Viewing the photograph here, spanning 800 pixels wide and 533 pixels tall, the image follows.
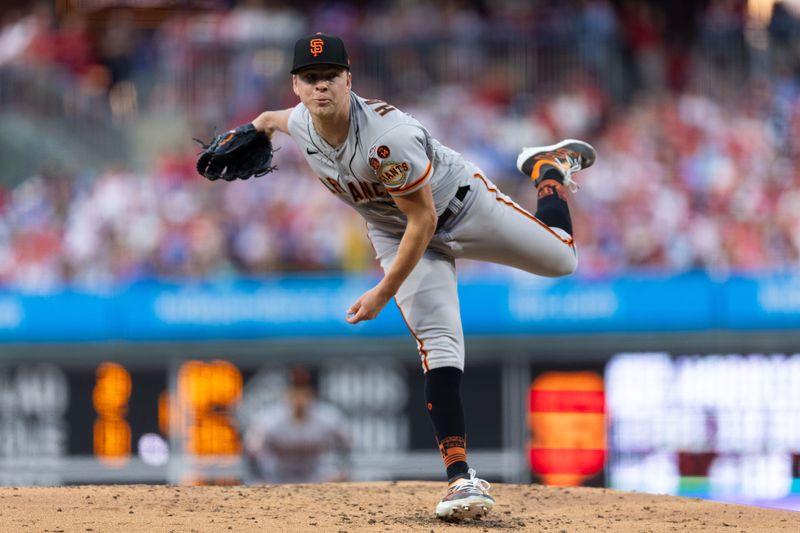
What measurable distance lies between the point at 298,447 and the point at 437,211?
570cm

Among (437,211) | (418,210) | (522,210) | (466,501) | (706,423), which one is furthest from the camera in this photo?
(706,423)

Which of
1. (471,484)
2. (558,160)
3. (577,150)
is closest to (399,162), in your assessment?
(471,484)

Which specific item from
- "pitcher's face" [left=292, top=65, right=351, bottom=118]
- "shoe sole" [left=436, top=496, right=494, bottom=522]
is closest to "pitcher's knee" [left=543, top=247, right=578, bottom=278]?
"shoe sole" [left=436, top=496, right=494, bottom=522]

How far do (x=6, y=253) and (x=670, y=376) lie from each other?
242 inches

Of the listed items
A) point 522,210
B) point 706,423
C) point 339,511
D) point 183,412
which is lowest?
point 339,511

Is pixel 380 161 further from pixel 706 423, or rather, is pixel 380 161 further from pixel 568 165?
pixel 706 423

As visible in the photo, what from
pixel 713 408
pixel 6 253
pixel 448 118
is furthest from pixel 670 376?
pixel 6 253

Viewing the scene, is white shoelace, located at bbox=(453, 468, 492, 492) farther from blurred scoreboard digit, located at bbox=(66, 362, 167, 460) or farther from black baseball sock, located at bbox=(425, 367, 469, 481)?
Answer: blurred scoreboard digit, located at bbox=(66, 362, 167, 460)

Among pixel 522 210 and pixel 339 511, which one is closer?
pixel 339 511

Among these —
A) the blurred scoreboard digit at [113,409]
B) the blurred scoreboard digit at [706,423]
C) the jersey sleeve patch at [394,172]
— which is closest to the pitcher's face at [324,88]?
the jersey sleeve patch at [394,172]

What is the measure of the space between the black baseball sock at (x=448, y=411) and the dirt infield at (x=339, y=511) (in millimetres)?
294

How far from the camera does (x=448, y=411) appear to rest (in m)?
5.33

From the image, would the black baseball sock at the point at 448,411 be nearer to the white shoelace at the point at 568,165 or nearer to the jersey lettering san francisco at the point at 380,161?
the jersey lettering san francisco at the point at 380,161

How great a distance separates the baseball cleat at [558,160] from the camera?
6.30m
